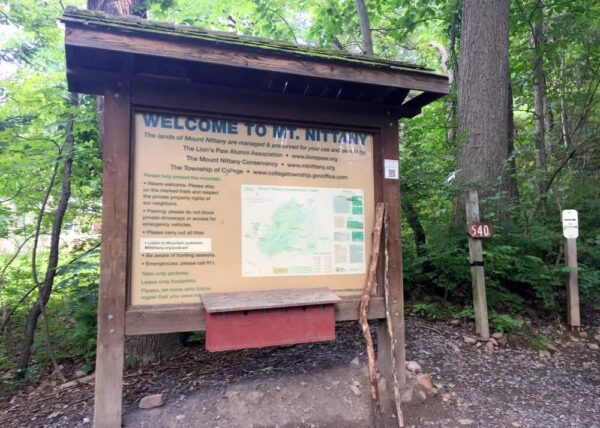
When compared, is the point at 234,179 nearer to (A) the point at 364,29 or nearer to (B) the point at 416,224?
(B) the point at 416,224

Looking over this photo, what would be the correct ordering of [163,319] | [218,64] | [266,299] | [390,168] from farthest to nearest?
[390,168] < [266,299] < [163,319] < [218,64]

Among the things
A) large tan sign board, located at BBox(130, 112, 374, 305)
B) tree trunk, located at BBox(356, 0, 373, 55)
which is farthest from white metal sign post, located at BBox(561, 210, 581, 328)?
tree trunk, located at BBox(356, 0, 373, 55)

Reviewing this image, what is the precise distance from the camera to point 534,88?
9180 millimetres

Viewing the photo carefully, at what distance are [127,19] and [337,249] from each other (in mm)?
2259

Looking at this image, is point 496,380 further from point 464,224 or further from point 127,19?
point 127,19

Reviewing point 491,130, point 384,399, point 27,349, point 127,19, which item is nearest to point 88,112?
point 127,19

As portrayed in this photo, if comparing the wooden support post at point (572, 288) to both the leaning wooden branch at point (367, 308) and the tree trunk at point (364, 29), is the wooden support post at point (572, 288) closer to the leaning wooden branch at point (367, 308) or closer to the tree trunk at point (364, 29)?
the leaning wooden branch at point (367, 308)

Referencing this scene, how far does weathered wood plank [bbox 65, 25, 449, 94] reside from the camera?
2412mm

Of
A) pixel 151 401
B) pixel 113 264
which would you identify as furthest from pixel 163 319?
pixel 151 401

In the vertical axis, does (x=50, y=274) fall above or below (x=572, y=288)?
above

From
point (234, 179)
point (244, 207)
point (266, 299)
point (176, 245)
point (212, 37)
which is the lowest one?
point (266, 299)

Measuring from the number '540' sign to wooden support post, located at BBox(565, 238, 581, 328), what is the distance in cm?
141

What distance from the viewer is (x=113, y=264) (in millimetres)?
2721

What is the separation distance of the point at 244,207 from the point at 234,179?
0.23 m
